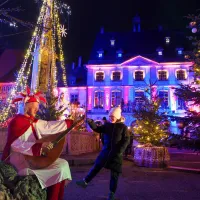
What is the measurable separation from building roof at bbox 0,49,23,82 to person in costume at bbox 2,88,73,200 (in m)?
43.3

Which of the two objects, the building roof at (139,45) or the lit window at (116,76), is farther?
the building roof at (139,45)

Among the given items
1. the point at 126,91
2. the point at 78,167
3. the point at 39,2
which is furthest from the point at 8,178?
the point at 126,91

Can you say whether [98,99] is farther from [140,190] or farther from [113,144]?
[113,144]

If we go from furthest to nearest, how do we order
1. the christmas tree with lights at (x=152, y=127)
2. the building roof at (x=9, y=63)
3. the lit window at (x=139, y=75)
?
1. the building roof at (x=9, y=63)
2. the lit window at (x=139, y=75)
3. the christmas tree with lights at (x=152, y=127)

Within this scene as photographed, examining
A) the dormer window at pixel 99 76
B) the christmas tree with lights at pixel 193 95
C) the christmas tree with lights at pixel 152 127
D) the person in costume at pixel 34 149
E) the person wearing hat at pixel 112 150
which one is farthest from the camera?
the dormer window at pixel 99 76

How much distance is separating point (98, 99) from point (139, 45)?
11595 millimetres

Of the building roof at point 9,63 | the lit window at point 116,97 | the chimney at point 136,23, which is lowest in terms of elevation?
the lit window at point 116,97

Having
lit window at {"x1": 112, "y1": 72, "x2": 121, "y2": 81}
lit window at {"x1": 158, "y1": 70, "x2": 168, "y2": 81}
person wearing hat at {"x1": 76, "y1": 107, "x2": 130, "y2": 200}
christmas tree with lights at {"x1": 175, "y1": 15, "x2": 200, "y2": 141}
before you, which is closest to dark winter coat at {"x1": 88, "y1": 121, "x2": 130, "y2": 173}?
person wearing hat at {"x1": 76, "y1": 107, "x2": 130, "y2": 200}

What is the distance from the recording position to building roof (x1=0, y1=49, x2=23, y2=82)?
46.1 m

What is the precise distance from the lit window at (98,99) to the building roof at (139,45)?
4753 millimetres

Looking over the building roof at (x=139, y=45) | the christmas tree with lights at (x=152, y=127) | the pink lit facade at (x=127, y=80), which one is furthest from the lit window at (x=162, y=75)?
the christmas tree with lights at (x=152, y=127)

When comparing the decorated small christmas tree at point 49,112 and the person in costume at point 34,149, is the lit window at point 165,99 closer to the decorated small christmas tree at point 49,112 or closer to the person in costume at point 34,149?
the decorated small christmas tree at point 49,112

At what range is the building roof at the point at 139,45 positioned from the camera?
4325 cm

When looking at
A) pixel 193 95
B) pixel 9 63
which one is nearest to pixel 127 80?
pixel 9 63
